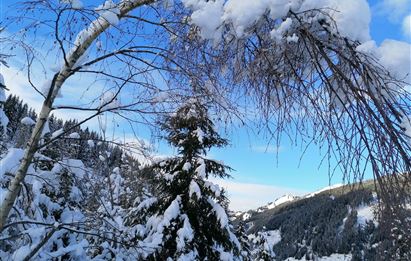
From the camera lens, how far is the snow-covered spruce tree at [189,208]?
11577mm

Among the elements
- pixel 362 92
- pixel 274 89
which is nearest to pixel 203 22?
pixel 274 89

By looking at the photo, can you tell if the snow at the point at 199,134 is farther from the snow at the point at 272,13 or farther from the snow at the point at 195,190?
the snow at the point at 272,13

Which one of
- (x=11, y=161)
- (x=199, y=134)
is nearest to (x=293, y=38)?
(x=11, y=161)

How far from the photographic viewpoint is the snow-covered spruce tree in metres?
11.6

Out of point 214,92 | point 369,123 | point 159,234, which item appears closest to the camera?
point 369,123

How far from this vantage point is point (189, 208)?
40.4ft

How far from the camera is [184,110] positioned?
12.6 ft

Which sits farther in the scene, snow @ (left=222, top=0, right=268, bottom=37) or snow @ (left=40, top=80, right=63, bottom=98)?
snow @ (left=40, top=80, right=63, bottom=98)

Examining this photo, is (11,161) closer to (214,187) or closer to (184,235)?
(184,235)

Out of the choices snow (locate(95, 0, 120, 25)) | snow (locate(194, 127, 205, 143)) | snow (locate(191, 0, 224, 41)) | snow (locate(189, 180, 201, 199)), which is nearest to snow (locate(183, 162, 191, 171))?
snow (locate(189, 180, 201, 199))

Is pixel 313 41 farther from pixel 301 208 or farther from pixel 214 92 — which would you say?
pixel 301 208

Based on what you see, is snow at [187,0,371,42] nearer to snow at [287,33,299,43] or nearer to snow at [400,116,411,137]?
snow at [287,33,299,43]

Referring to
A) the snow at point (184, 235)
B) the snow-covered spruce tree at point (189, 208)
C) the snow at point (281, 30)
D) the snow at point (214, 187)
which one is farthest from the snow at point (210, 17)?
the snow at point (214, 187)

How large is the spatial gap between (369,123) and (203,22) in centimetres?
118
